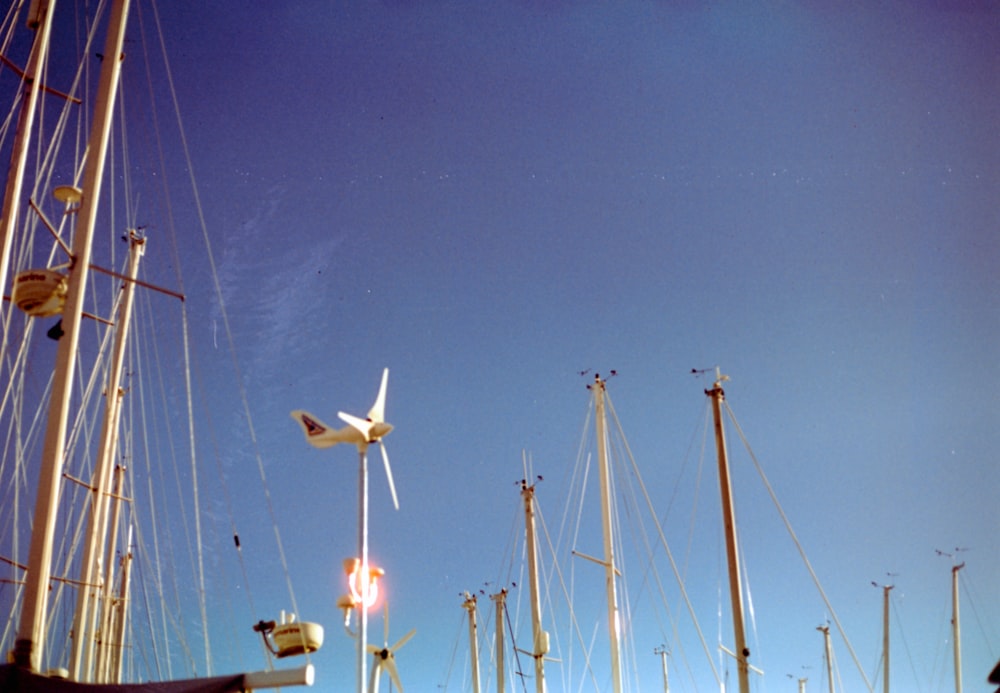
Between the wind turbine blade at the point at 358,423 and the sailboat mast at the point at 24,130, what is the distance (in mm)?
9453

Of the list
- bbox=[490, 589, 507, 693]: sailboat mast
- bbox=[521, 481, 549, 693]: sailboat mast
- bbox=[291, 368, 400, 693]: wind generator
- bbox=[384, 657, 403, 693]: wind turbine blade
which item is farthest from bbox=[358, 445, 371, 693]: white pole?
bbox=[490, 589, 507, 693]: sailboat mast

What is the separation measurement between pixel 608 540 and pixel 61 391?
25.0 metres

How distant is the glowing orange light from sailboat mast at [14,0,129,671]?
522 cm

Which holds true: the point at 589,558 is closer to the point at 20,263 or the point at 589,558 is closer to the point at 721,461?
the point at 721,461

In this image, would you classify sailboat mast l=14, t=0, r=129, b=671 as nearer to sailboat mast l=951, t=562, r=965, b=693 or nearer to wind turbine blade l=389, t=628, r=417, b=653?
wind turbine blade l=389, t=628, r=417, b=653

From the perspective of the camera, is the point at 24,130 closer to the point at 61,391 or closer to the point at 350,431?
the point at 61,391

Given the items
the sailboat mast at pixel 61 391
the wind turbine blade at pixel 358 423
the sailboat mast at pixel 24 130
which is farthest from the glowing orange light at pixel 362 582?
the sailboat mast at pixel 24 130

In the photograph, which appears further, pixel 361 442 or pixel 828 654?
pixel 828 654

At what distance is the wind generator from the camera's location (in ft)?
51.1

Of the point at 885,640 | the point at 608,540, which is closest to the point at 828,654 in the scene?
the point at 885,640

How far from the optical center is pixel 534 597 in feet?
129

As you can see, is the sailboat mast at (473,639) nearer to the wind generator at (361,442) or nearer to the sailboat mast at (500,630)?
the sailboat mast at (500,630)

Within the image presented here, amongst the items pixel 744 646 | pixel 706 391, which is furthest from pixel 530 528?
pixel 744 646

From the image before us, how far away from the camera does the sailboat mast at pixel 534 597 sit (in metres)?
37.2
